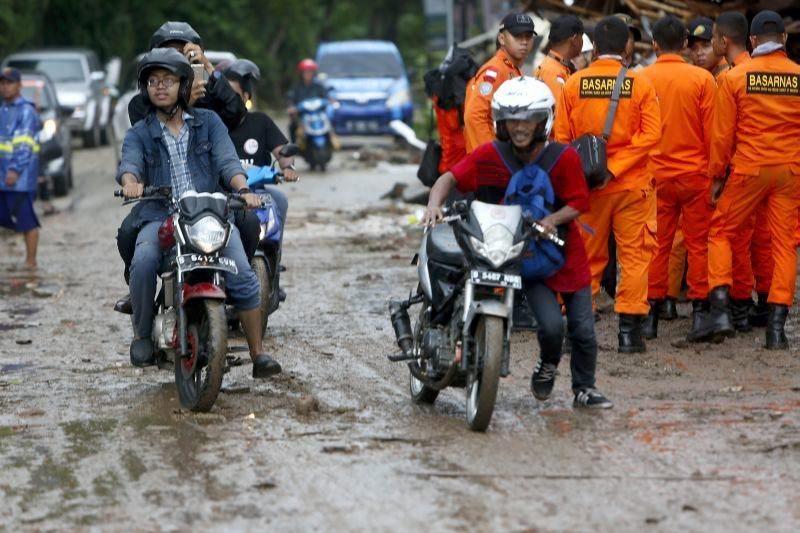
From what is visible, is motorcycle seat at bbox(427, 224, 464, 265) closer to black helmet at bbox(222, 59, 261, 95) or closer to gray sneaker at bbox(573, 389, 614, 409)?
gray sneaker at bbox(573, 389, 614, 409)

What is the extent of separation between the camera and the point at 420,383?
27.1 feet

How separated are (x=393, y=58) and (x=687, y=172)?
23.8m

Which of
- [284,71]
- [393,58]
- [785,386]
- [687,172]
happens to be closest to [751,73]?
[687,172]

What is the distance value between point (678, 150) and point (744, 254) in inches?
30.9

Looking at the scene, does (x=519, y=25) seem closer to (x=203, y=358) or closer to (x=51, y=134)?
(x=203, y=358)

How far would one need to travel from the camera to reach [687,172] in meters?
10.5

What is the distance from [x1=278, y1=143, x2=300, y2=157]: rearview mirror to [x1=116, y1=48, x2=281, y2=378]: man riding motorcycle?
107 centimetres

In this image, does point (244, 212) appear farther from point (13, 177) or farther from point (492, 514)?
point (13, 177)

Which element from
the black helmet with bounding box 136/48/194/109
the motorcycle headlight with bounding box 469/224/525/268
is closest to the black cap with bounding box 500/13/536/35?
the black helmet with bounding box 136/48/194/109

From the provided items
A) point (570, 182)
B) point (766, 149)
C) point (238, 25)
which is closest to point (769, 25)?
point (766, 149)

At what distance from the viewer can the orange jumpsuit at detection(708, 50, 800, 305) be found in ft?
32.5

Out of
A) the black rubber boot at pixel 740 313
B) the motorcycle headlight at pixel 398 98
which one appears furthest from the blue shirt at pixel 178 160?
the motorcycle headlight at pixel 398 98

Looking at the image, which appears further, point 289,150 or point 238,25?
point 238,25

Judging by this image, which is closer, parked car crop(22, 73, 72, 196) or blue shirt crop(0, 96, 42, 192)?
blue shirt crop(0, 96, 42, 192)
